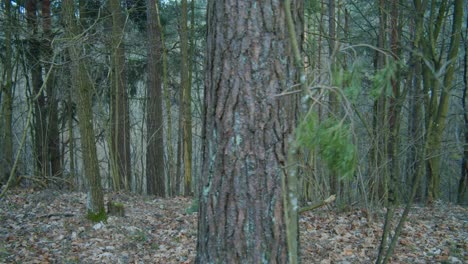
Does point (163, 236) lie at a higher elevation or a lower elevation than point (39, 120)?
lower

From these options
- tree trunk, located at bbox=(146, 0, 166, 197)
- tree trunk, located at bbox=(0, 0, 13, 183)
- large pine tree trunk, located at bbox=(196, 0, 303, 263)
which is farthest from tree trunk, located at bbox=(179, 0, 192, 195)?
large pine tree trunk, located at bbox=(196, 0, 303, 263)

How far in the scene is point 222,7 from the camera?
284 cm

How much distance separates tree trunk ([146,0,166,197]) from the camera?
12375 mm

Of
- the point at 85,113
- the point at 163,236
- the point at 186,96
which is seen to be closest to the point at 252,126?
the point at 163,236

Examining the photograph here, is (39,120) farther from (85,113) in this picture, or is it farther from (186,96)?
(85,113)

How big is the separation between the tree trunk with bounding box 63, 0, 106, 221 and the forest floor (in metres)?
0.36

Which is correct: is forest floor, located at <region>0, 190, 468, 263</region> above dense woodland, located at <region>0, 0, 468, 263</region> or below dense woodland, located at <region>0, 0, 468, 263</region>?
below

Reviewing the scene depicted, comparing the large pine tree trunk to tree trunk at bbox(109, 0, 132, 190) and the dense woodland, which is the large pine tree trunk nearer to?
the dense woodland

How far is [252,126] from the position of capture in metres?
2.76

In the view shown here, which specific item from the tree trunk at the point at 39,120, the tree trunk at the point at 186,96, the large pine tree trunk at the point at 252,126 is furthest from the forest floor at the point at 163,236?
the tree trunk at the point at 39,120

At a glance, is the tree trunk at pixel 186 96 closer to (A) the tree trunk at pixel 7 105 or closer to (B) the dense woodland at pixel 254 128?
(B) the dense woodland at pixel 254 128

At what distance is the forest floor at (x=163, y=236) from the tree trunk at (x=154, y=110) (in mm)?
3857

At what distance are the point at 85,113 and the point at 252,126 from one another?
202 inches

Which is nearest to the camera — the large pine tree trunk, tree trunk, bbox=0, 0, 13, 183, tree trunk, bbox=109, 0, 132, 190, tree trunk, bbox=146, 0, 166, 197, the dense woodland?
the dense woodland
